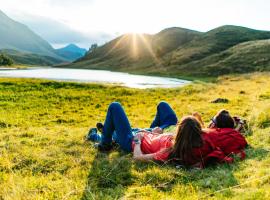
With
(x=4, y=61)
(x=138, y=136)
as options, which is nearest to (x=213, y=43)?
(x=4, y=61)

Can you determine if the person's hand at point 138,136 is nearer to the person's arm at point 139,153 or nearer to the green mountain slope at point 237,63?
the person's arm at point 139,153

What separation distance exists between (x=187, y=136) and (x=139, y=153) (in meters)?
1.57

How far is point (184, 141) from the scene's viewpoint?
7.78m

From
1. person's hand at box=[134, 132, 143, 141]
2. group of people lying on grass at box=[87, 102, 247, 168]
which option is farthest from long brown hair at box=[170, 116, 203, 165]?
person's hand at box=[134, 132, 143, 141]

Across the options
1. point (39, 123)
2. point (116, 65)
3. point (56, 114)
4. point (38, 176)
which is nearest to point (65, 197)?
point (38, 176)

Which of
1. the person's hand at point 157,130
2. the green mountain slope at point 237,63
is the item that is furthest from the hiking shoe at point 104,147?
the green mountain slope at point 237,63

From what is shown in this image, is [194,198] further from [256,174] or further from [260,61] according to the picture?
[260,61]

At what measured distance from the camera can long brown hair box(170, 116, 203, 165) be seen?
7.62 meters

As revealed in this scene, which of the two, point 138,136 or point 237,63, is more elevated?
point 237,63

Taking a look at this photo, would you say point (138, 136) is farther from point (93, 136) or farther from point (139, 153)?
point (93, 136)

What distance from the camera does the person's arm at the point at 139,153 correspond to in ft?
28.0

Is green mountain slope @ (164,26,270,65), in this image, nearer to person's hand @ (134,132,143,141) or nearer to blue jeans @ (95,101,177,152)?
blue jeans @ (95,101,177,152)

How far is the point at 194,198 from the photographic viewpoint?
19.1 ft

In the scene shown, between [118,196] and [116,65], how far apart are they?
187493mm
